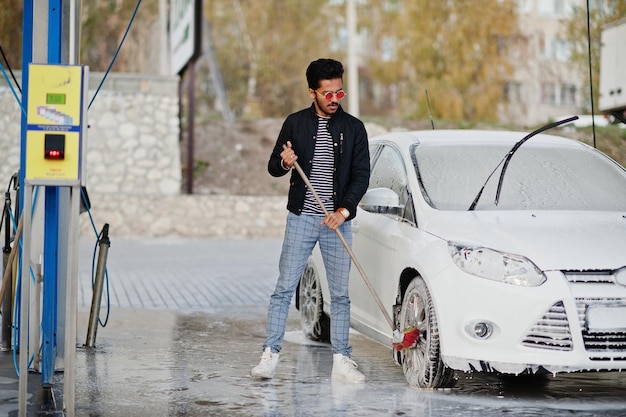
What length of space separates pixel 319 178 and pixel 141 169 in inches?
624

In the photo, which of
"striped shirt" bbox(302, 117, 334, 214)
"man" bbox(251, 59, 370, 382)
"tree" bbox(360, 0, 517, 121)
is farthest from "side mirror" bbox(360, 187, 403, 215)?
"tree" bbox(360, 0, 517, 121)

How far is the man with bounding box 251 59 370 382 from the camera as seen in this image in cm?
808

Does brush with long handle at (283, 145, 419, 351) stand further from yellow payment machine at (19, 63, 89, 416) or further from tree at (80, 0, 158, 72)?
tree at (80, 0, 158, 72)

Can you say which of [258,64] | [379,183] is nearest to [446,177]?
[379,183]

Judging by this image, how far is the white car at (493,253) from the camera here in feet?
23.4

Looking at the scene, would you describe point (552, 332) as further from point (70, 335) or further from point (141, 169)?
point (141, 169)

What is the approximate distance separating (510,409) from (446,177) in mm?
1774

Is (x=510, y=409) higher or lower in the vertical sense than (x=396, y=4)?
lower

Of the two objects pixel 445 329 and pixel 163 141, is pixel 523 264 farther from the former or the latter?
pixel 163 141

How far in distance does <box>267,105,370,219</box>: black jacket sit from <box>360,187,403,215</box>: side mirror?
0.35ft

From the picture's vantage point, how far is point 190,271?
55.8 ft

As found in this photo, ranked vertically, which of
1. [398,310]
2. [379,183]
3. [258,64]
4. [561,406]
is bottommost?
[561,406]

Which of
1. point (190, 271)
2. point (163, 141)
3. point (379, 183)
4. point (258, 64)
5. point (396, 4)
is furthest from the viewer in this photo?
point (396, 4)

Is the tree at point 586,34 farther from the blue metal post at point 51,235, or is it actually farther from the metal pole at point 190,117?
the blue metal post at point 51,235
